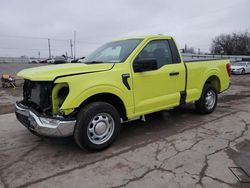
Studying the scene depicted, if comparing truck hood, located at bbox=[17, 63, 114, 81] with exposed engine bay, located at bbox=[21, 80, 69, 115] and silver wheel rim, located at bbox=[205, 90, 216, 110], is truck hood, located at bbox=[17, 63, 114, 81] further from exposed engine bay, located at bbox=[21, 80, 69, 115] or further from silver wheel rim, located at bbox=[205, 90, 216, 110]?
silver wheel rim, located at bbox=[205, 90, 216, 110]

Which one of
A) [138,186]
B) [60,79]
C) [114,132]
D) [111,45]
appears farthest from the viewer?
[111,45]

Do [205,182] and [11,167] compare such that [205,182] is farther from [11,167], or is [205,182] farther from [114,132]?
[11,167]

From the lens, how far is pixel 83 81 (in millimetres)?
3920

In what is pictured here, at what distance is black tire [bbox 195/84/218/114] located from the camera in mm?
6282

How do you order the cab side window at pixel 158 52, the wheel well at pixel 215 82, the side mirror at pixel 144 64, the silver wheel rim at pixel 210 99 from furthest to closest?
the wheel well at pixel 215 82 < the silver wheel rim at pixel 210 99 < the cab side window at pixel 158 52 < the side mirror at pixel 144 64

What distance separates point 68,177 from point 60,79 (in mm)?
1388

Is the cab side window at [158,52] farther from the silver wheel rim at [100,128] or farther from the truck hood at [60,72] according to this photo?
the silver wheel rim at [100,128]

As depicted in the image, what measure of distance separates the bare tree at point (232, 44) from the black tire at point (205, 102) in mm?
65873

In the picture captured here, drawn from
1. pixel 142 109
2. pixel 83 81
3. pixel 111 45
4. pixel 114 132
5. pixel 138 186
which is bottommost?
pixel 138 186

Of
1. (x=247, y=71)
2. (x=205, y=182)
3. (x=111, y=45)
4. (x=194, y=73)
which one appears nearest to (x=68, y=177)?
(x=205, y=182)

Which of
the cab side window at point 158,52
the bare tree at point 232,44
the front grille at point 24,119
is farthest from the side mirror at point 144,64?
the bare tree at point 232,44

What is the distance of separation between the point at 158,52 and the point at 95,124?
2.07 metres

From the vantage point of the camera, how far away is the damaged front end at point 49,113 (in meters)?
3.83

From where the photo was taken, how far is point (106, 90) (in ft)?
13.6
